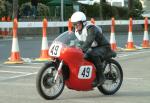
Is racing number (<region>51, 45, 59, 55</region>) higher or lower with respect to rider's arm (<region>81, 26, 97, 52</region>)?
lower

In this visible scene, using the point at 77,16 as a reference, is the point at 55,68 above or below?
below

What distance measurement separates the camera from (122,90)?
1091 centimetres

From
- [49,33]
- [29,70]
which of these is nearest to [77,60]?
[29,70]

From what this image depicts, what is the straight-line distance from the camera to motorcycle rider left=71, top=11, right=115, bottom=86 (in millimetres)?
9844

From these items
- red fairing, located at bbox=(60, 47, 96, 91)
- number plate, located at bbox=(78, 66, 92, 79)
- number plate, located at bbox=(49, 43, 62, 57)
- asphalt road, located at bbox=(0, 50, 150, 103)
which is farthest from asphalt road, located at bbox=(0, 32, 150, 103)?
number plate, located at bbox=(49, 43, 62, 57)

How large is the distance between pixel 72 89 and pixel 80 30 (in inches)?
40.8

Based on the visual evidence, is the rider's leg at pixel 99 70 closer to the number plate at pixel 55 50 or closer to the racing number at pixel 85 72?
the racing number at pixel 85 72

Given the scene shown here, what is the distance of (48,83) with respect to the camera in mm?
9602

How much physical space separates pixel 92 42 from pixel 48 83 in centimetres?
104

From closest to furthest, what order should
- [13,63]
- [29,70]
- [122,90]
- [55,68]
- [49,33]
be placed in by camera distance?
1. [55,68]
2. [122,90]
3. [29,70]
4. [13,63]
5. [49,33]

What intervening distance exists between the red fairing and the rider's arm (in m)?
0.11

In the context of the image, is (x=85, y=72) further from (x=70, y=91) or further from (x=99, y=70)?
(x=70, y=91)

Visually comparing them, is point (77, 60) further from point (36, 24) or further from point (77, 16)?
point (36, 24)

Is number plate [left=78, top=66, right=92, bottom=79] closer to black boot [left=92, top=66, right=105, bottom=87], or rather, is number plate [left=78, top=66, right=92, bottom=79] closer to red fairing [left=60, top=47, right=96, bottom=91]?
red fairing [left=60, top=47, right=96, bottom=91]
